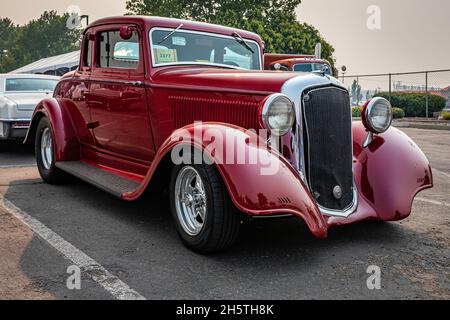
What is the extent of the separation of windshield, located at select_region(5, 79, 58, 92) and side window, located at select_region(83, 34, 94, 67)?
415cm

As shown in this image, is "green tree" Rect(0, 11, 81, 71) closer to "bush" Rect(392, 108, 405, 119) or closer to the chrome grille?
"bush" Rect(392, 108, 405, 119)

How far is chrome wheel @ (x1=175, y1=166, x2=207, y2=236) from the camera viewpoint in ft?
11.5

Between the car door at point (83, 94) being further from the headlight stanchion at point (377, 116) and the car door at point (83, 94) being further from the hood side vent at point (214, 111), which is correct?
the headlight stanchion at point (377, 116)

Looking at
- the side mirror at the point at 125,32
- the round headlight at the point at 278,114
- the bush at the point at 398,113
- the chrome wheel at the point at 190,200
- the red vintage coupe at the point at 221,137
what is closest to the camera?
the red vintage coupe at the point at 221,137

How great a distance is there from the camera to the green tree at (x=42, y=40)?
80438 millimetres

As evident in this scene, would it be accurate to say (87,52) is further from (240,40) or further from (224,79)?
(224,79)

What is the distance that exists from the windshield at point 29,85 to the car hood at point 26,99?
0.28 meters

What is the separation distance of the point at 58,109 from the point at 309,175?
3435mm

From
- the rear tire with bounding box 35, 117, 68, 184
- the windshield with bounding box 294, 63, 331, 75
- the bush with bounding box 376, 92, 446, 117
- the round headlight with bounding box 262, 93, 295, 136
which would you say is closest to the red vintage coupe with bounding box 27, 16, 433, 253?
the round headlight with bounding box 262, 93, 295, 136

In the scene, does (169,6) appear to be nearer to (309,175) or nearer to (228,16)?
(228,16)

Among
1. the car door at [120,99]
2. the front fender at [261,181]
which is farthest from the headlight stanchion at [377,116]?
the car door at [120,99]

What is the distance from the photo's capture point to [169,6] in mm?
33844

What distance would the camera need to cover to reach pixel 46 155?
603 centimetres

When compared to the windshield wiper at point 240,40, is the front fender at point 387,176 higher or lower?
lower
